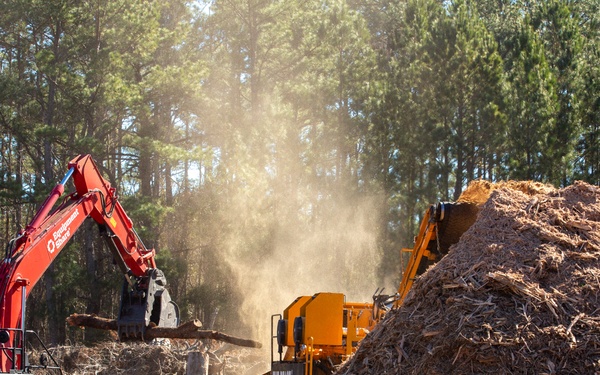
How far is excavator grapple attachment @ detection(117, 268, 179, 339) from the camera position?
13.1 meters

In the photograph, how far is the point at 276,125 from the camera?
36.1 m

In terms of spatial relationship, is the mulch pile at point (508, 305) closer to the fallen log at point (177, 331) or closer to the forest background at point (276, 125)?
the fallen log at point (177, 331)

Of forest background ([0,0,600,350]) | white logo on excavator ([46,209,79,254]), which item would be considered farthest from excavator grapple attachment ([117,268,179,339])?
forest background ([0,0,600,350])

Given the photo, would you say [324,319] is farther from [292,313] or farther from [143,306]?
[143,306]

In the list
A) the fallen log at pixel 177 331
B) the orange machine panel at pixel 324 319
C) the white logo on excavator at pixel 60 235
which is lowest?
the fallen log at pixel 177 331

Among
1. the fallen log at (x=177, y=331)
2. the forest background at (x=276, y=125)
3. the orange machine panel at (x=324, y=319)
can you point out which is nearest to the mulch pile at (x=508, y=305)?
the orange machine panel at (x=324, y=319)

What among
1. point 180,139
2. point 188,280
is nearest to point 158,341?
point 188,280

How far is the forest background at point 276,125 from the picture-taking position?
2738cm

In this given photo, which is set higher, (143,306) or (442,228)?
(442,228)

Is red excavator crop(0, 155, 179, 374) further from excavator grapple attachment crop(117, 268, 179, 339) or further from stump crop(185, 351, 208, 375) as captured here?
stump crop(185, 351, 208, 375)

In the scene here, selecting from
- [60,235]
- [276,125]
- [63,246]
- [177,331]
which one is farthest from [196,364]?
[276,125]

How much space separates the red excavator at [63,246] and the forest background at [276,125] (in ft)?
47.0

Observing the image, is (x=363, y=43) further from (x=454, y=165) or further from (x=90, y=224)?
(x=90, y=224)

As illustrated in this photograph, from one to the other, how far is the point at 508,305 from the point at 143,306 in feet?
26.1
